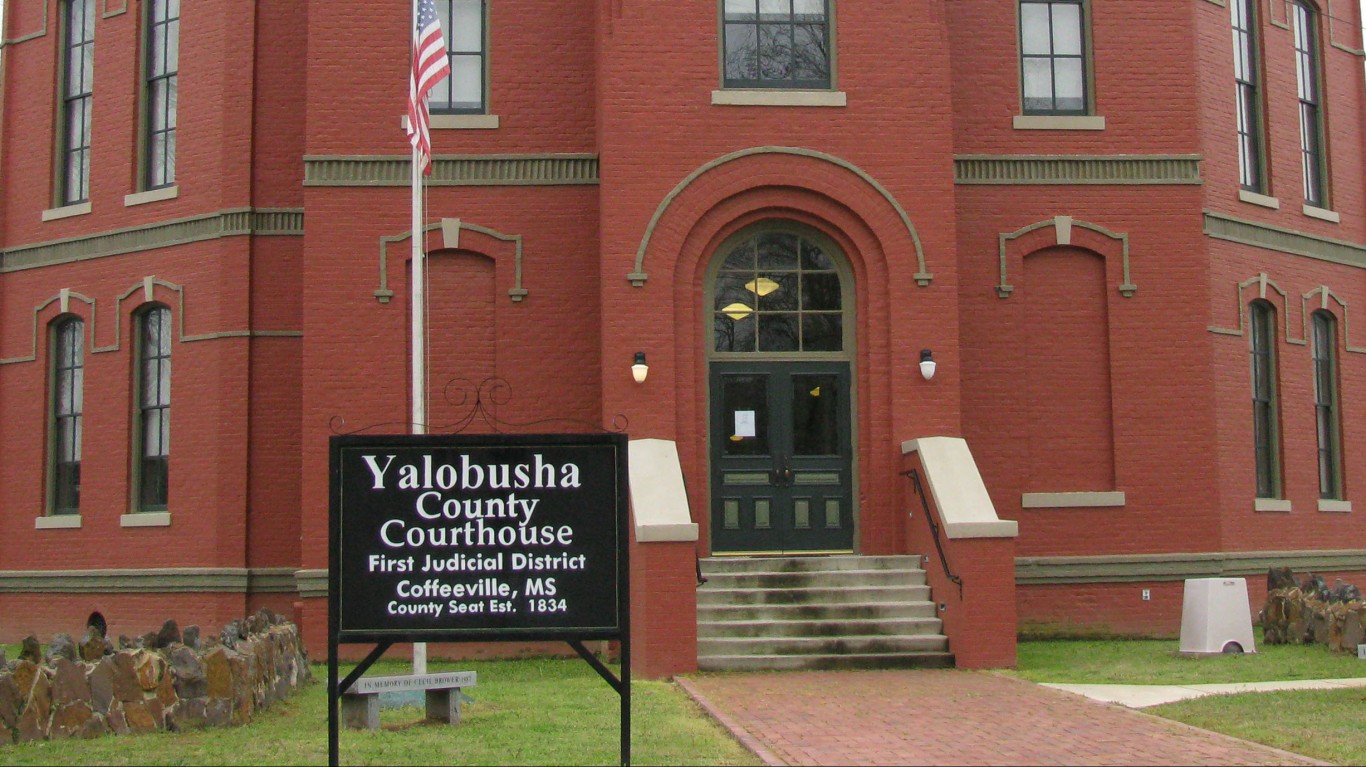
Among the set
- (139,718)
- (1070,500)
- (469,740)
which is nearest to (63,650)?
(139,718)

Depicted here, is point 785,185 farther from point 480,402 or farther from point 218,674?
point 218,674

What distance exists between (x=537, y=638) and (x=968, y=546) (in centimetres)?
701

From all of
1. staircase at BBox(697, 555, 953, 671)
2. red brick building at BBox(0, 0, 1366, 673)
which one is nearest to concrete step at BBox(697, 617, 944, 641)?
staircase at BBox(697, 555, 953, 671)

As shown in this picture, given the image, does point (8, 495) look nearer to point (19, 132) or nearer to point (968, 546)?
point (19, 132)

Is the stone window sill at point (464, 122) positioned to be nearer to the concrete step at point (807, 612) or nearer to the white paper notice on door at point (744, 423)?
the white paper notice on door at point (744, 423)

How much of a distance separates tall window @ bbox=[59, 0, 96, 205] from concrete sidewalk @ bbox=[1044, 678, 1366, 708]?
15.2 metres

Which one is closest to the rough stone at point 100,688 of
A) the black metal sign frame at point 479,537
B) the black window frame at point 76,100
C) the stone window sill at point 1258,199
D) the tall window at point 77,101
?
the black metal sign frame at point 479,537

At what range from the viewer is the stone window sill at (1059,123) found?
Answer: 19594mm

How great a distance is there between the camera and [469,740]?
10875mm

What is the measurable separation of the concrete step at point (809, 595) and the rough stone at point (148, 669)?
610 cm

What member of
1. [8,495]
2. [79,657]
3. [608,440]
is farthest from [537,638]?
[8,495]

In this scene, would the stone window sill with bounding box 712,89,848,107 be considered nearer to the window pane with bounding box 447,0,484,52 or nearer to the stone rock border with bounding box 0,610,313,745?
the window pane with bounding box 447,0,484,52

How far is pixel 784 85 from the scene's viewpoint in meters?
18.1

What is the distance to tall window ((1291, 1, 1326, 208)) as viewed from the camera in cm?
2241
